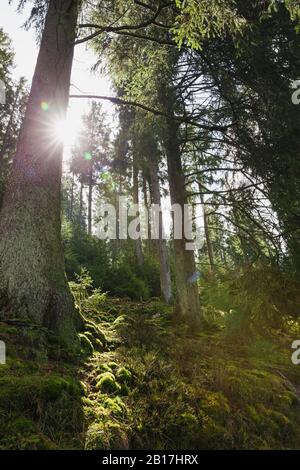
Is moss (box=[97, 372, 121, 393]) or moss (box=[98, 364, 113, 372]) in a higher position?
moss (box=[98, 364, 113, 372])

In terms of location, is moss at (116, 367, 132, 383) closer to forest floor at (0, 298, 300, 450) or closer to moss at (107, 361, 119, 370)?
forest floor at (0, 298, 300, 450)

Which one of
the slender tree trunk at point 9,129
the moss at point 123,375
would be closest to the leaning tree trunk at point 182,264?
the moss at point 123,375

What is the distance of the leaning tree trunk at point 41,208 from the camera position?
14.7 ft

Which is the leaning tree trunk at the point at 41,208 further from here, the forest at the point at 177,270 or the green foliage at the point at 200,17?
the green foliage at the point at 200,17

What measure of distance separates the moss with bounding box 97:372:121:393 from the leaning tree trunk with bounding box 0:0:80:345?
81 cm

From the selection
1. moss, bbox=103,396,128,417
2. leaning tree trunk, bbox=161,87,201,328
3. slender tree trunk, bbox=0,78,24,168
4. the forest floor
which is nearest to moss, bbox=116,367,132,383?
the forest floor

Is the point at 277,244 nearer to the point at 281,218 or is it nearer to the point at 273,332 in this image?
the point at 281,218

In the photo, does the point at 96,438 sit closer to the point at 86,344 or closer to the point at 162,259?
the point at 86,344

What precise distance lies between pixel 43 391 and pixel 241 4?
679 centimetres

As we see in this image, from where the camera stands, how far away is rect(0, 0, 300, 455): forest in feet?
11.4

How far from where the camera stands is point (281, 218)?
21.5ft

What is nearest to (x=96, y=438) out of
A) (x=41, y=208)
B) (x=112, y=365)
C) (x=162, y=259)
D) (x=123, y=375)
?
(x=123, y=375)

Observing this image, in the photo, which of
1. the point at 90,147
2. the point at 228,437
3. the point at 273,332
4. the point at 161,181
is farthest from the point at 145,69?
the point at 90,147

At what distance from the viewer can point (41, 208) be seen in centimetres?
497
